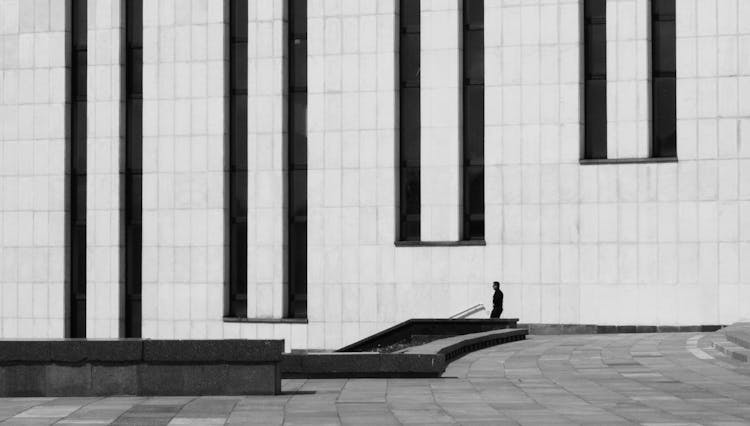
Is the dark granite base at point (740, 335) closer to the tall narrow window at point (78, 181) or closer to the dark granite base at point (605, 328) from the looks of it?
the dark granite base at point (605, 328)

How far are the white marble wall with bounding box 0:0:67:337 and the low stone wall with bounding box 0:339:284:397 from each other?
31721mm

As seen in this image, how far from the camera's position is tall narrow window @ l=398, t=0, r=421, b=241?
51188 mm

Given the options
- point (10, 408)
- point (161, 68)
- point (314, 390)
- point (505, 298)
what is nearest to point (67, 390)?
point (10, 408)

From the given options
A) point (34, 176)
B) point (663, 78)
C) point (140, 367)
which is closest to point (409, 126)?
point (663, 78)

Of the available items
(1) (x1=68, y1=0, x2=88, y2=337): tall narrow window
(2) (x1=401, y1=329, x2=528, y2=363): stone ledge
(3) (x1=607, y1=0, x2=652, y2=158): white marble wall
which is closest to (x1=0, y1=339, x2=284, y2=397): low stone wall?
(2) (x1=401, y1=329, x2=528, y2=363): stone ledge

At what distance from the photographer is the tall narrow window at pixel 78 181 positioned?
180 feet

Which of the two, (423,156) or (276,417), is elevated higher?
(423,156)

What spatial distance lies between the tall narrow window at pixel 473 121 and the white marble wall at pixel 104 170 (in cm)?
1371

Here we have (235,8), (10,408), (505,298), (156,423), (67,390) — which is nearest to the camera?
(156,423)

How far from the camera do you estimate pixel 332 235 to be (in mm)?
51531

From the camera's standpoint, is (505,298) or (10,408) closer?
(10,408)

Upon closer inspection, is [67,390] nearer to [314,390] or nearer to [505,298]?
[314,390]

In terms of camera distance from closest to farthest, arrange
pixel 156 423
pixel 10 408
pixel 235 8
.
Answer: pixel 156 423, pixel 10 408, pixel 235 8

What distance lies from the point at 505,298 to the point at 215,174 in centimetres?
1202
